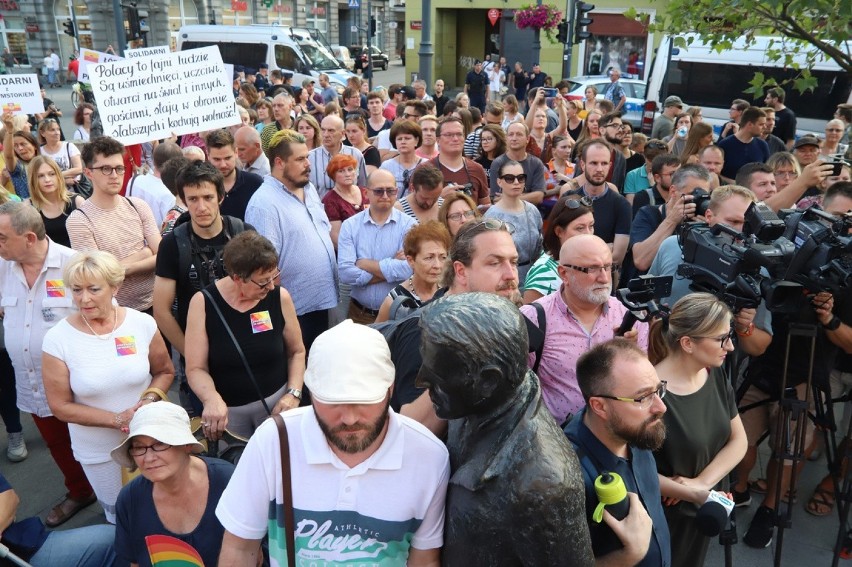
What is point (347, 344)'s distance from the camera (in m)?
1.56

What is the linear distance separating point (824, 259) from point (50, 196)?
4940mm

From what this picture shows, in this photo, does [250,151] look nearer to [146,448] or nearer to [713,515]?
[146,448]

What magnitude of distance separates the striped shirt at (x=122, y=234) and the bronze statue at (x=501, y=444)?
3384 millimetres

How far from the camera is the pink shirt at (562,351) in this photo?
2668 mm

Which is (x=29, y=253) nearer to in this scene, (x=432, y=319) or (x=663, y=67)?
(x=432, y=319)

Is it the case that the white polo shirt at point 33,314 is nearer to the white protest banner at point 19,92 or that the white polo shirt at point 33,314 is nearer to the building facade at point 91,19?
the white protest banner at point 19,92

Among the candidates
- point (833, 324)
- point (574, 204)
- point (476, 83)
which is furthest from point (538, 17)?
point (833, 324)

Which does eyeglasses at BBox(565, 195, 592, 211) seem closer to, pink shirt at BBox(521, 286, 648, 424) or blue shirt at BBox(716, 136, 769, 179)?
pink shirt at BBox(521, 286, 648, 424)

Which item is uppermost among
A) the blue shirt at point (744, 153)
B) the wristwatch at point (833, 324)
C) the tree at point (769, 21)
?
the tree at point (769, 21)

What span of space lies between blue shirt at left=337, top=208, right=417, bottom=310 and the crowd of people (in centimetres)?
1

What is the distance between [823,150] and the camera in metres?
7.57

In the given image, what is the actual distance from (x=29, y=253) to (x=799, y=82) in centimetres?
510

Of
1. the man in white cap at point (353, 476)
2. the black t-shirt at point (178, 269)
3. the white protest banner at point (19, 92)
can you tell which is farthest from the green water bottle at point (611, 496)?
the white protest banner at point (19, 92)

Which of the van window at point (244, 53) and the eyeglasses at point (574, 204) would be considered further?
the van window at point (244, 53)
